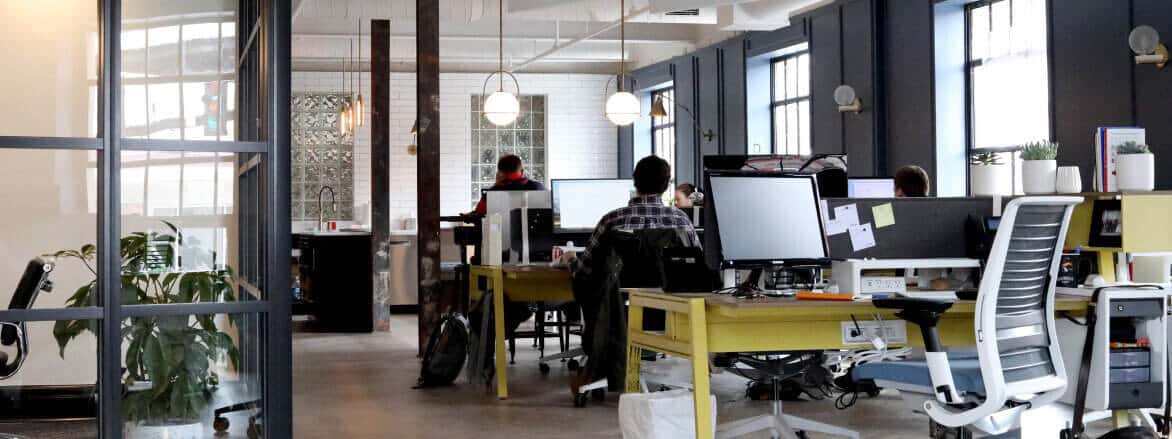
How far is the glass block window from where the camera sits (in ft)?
52.1

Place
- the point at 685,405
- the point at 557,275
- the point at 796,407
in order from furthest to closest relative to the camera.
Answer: the point at 557,275 → the point at 796,407 → the point at 685,405

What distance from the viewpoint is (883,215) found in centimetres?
426

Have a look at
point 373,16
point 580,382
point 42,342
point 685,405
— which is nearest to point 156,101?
point 42,342

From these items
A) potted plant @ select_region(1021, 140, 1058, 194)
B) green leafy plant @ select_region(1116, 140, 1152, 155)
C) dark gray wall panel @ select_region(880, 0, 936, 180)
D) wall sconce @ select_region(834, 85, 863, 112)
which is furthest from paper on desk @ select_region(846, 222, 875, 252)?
wall sconce @ select_region(834, 85, 863, 112)

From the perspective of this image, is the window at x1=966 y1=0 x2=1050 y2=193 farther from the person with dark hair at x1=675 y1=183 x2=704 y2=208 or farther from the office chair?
the office chair

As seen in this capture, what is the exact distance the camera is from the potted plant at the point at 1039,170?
15.6ft

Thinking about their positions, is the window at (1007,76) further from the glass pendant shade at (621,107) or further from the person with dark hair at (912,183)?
the glass pendant shade at (621,107)

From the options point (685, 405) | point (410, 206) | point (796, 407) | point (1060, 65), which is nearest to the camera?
point (685, 405)

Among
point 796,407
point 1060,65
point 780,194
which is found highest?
point 1060,65

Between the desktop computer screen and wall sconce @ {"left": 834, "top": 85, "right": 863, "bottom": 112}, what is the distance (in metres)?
6.19

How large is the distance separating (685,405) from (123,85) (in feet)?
6.73

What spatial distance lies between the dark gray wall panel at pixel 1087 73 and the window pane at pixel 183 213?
18.0 feet

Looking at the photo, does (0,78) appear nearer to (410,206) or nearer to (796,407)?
(796,407)

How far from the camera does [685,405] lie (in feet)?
13.7
